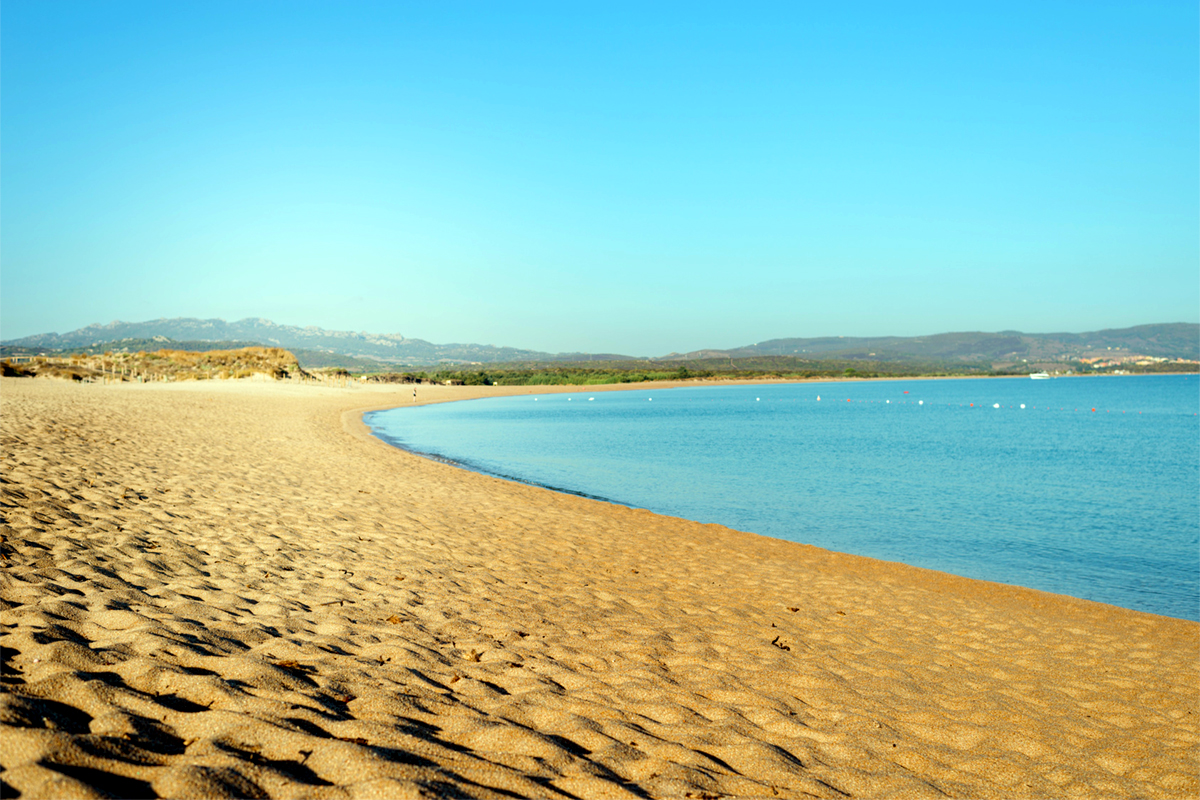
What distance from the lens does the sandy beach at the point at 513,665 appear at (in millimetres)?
3303

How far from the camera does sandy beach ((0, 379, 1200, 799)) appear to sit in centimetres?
330

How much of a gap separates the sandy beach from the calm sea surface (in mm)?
2686

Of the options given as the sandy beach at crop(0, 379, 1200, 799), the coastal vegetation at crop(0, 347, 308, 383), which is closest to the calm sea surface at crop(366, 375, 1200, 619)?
the sandy beach at crop(0, 379, 1200, 799)

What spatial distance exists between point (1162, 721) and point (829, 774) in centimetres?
401

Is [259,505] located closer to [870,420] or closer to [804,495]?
[804,495]

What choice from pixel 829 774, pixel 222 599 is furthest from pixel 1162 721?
pixel 222 599

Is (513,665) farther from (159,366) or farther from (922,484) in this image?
(159,366)

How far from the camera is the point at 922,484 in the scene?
21.5 meters

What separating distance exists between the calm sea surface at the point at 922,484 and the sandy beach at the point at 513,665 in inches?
106

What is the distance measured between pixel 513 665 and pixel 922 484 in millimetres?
19796

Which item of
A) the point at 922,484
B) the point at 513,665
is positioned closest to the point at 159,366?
the point at 922,484

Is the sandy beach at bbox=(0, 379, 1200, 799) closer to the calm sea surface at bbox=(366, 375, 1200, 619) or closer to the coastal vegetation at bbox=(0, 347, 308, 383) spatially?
the calm sea surface at bbox=(366, 375, 1200, 619)

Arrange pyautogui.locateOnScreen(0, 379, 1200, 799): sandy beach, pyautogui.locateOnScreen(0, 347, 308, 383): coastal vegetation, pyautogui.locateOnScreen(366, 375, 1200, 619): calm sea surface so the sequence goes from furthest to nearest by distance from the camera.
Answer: pyautogui.locateOnScreen(0, 347, 308, 383): coastal vegetation, pyautogui.locateOnScreen(366, 375, 1200, 619): calm sea surface, pyautogui.locateOnScreen(0, 379, 1200, 799): sandy beach

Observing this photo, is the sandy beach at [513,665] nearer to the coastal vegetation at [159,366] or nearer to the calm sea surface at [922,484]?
the calm sea surface at [922,484]
